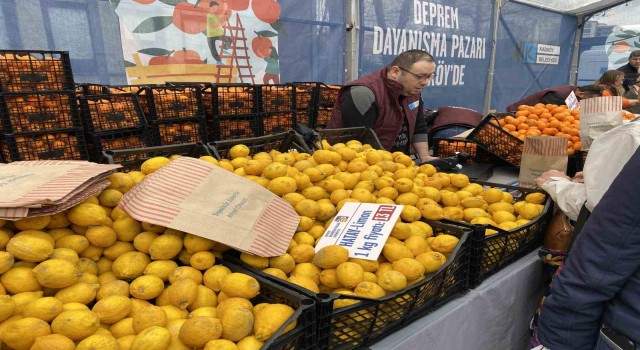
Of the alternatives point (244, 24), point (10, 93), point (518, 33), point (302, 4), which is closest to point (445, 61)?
point (518, 33)

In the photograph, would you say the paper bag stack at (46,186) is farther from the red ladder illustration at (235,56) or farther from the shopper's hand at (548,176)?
the red ladder illustration at (235,56)

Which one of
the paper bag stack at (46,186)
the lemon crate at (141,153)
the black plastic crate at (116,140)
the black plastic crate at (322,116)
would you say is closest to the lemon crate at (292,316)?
the paper bag stack at (46,186)

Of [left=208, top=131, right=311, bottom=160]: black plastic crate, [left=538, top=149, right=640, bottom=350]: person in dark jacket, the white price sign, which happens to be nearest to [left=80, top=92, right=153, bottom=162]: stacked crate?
[left=208, top=131, right=311, bottom=160]: black plastic crate

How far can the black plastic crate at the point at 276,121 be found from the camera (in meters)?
4.16

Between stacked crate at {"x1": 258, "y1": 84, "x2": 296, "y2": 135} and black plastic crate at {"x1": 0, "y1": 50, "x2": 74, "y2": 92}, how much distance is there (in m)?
1.65

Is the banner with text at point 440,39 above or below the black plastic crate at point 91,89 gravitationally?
above

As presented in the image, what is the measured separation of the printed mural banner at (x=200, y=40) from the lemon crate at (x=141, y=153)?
290 cm

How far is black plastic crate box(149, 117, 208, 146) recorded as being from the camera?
12.1ft

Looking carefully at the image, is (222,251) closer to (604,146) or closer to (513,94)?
(604,146)

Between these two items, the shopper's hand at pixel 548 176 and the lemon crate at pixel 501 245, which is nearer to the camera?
the lemon crate at pixel 501 245

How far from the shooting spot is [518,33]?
990cm

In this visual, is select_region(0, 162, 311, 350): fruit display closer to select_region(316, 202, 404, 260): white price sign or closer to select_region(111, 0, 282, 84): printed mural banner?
select_region(316, 202, 404, 260): white price sign

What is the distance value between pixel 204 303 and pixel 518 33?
425 inches

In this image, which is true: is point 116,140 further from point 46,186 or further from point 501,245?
point 501,245
